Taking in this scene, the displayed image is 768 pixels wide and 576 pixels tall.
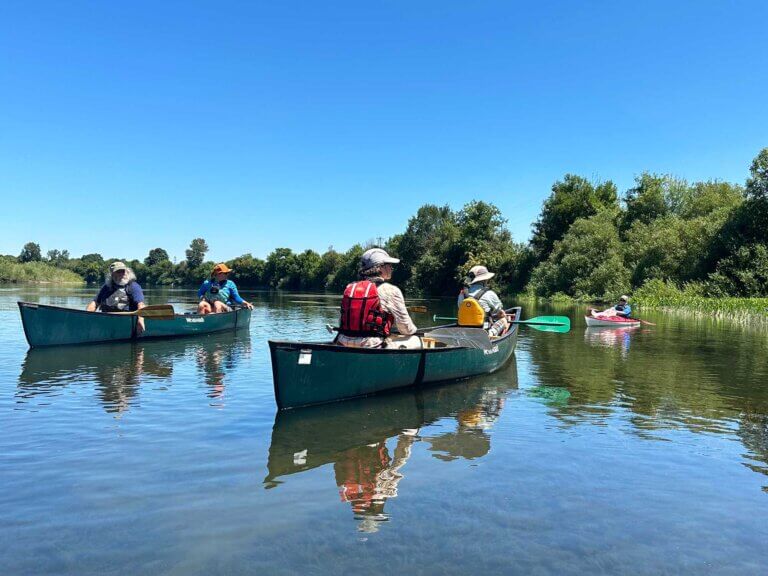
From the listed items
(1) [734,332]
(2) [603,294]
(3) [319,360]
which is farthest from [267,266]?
(3) [319,360]

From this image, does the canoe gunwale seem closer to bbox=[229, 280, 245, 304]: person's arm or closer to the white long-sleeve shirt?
the white long-sleeve shirt

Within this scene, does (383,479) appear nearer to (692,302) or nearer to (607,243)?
(692,302)

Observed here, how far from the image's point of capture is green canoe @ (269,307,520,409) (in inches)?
288

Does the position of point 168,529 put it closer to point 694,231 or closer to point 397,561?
point 397,561

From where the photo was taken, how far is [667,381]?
35.1 feet

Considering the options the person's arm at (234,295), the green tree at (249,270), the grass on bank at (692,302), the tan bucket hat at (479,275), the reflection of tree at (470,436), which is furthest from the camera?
the green tree at (249,270)

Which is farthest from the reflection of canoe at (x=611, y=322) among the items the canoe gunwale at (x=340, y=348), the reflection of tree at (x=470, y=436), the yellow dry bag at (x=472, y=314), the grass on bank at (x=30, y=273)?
the grass on bank at (x=30, y=273)

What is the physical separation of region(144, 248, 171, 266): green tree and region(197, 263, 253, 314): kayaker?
17635 centimetres

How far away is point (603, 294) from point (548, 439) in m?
42.6

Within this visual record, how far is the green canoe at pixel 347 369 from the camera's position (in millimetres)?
7312

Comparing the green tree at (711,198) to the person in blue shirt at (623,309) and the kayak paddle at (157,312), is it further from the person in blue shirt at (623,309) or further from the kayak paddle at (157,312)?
the kayak paddle at (157,312)

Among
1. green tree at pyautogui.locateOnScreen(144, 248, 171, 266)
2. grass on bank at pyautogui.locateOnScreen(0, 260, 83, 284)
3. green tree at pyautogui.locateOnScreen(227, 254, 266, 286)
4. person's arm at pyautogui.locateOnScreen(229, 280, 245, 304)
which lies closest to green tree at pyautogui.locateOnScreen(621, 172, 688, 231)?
person's arm at pyautogui.locateOnScreen(229, 280, 245, 304)

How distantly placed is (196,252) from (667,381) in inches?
6220

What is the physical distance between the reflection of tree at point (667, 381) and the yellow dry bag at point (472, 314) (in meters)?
1.72
